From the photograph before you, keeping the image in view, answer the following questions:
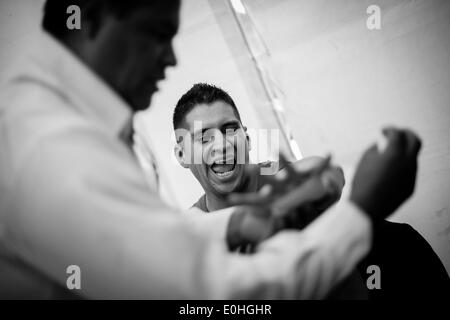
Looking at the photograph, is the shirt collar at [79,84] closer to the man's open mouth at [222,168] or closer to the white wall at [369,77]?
the man's open mouth at [222,168]

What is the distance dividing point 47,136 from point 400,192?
0.36 m

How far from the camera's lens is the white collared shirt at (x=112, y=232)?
0.35m

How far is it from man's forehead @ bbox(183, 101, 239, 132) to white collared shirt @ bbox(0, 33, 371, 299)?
Result: 0.44 m

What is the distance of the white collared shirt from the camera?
0.35 m

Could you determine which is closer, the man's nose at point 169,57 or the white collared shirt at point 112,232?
the white collared shirt at point 112,232

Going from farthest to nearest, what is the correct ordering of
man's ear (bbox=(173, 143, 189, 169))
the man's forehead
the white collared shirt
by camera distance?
man's ear (bbox=(173, 143, 189, 169)) → the man's forehead → the white collared shirt

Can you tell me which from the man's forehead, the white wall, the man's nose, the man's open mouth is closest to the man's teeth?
the man's open mouth

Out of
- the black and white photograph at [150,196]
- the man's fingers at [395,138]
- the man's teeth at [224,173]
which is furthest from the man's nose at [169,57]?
the man's teeth at [224,173]

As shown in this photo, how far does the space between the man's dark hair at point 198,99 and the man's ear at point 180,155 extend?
0.19ft

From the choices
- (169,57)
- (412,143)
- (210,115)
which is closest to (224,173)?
(210,115)

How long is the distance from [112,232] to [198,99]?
0.60 m

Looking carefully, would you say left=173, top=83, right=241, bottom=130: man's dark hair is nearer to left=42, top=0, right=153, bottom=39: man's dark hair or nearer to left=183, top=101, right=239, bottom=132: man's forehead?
left=183, top=101, right=239, bottom=132: man's forehead

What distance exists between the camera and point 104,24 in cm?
49
